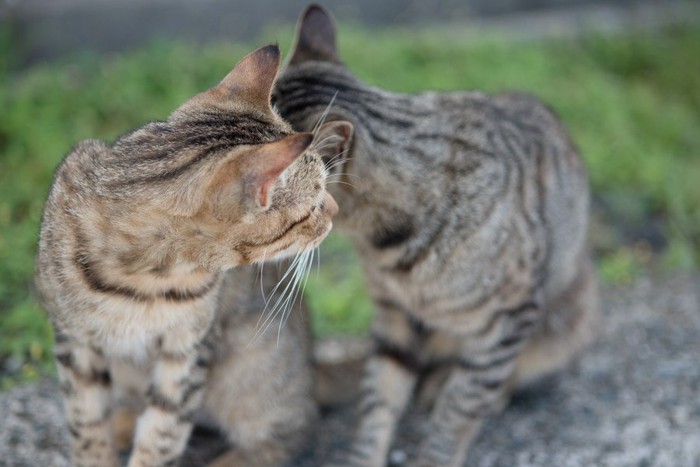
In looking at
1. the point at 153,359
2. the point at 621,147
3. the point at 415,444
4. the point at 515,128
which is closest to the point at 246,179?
the point at 153,359

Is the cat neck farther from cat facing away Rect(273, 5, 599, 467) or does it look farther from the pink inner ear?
cat facing away Rect(273, 5, 599, 467)

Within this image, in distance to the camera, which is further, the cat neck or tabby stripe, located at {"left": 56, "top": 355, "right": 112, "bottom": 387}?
tabby stripe, located at {"left": 56, "top": 355, "right": 112, "bottom": 387}

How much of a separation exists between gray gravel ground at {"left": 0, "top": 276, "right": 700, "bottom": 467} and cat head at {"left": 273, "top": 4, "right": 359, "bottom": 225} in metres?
1.48

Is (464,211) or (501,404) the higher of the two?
(464,211)

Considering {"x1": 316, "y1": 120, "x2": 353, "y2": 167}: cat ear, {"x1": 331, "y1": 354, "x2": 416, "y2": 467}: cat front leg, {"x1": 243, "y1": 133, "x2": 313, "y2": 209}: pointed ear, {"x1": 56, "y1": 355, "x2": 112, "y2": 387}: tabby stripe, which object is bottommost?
{"x1": 331, "y1": 354, "x2": 416, "y2": 467}: cat front leg

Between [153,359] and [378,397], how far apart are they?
1.27m

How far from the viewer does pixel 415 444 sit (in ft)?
14.6

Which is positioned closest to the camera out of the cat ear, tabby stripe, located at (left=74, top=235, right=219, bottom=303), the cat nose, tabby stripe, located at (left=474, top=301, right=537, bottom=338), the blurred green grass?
tabby stripe, located at (left=74, top=235, right=219, bottom=303)

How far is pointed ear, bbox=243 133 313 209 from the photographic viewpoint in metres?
2.75

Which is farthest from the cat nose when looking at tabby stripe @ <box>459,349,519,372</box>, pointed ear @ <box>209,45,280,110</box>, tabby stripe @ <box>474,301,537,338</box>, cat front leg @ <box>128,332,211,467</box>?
tabby stripe @ <box>459,349,519,372</box>

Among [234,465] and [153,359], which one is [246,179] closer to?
[153,359]

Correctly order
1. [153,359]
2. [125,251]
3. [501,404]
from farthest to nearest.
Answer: [501,404], [153,359], [125,251]

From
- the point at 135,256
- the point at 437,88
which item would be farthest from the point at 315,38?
the point at 437,88

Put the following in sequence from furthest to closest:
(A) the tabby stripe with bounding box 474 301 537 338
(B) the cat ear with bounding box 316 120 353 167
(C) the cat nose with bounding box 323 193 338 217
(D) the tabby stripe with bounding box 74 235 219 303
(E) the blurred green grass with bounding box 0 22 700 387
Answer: (E) the blurred green grass with bounding box 0 22 700 387 < (A) the tabby stripe with bounding box 474 301 537 338 < (B) the cat ear with bounding box 316 120 353 167 < (C) the cat nose with bounding box 323 193 338 217 < (D) the tabby stripe with bounding box 74 235 219 303
